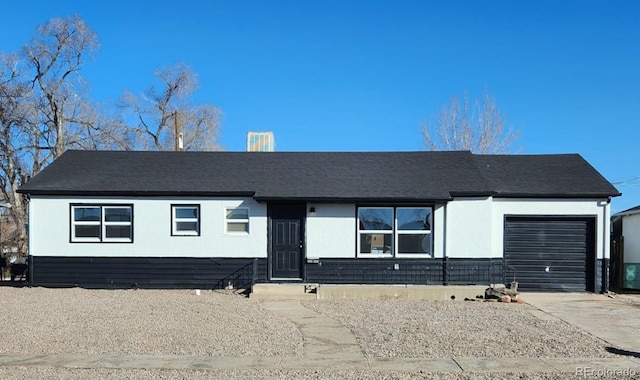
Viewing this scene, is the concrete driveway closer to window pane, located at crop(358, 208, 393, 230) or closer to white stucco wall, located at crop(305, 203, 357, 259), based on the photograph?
window pane, located at crop(358, 208, 393, 230)

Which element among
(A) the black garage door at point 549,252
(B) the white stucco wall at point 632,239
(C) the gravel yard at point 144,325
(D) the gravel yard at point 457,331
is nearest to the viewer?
(D) the gravel yard at point 457,331

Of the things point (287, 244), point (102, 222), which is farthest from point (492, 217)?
point (102, 222)

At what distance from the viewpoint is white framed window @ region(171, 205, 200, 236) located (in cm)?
1554

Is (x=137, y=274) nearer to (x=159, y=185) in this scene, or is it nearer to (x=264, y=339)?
(x=159, y=185)

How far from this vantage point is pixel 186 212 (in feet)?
51.3

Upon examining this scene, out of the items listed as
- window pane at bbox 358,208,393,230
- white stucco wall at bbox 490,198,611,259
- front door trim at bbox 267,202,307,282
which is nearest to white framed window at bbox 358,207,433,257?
window pane at bbox 358,208,393,230

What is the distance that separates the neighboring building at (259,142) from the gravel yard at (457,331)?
837 cm

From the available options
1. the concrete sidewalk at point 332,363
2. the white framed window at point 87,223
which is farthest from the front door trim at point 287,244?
the concrete sidewalk at point 332,363

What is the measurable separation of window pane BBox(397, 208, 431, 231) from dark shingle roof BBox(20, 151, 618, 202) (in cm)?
62

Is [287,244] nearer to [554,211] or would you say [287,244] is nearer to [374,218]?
[374,218]

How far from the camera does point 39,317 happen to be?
1086 cm

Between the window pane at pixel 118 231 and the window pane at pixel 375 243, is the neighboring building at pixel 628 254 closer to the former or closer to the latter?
the window pane at pixel 375 243

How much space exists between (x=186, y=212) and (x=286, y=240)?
3.00 meters

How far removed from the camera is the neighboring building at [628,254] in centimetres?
1673
